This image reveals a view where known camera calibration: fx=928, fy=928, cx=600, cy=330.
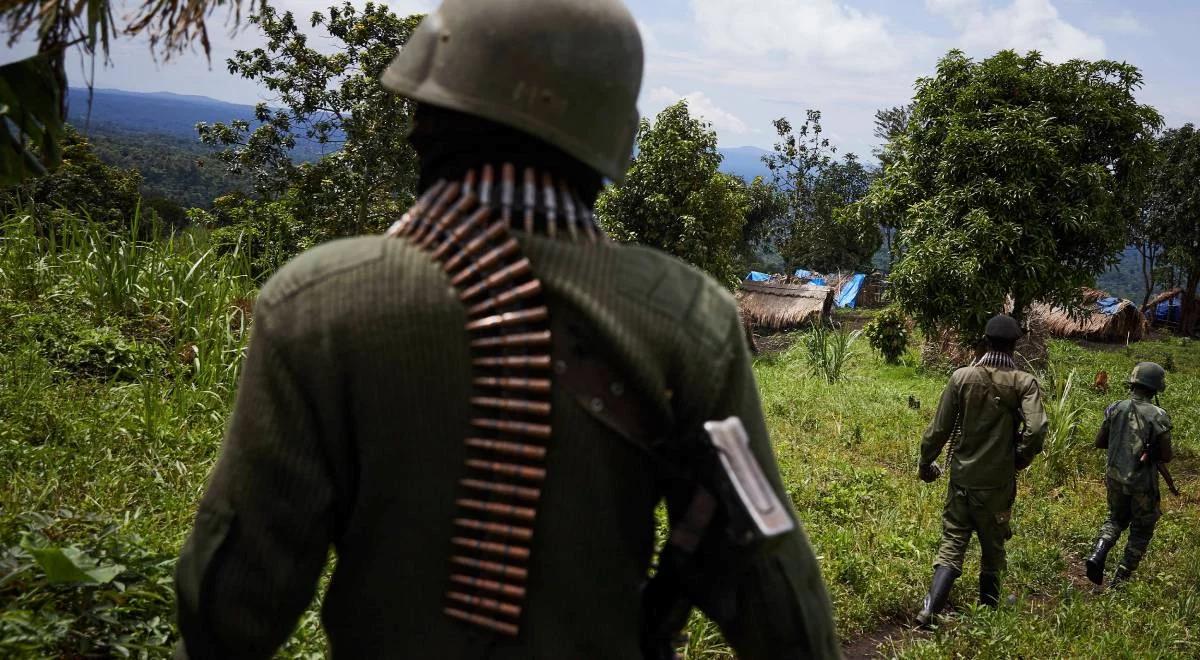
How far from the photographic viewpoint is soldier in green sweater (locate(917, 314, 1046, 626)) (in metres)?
5.36

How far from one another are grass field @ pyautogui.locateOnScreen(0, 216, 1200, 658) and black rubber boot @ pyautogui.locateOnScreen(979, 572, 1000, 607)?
158mm

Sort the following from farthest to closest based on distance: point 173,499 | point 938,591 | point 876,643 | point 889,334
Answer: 1. point 889,334
2. point 938,591
3. point 876,643
4. point 173,499

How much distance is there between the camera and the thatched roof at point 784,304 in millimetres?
24703

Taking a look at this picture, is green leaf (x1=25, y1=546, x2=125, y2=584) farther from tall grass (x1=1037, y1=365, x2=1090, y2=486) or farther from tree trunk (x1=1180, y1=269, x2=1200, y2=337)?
tree trunk (x1=1180, y1=269, x2=1200, y2=337)

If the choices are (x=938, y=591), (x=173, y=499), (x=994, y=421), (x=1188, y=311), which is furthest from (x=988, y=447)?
(x=1188, y=311)

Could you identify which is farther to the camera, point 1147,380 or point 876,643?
point 1147,380

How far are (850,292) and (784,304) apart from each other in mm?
7687

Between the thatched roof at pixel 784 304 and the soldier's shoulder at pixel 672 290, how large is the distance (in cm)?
2325

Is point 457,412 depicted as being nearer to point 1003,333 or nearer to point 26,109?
point 26,109

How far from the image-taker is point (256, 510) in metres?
1.24

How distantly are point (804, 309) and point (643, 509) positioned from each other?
2401 centimetres

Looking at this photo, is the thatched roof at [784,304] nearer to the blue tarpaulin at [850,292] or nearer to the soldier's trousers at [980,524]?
the blue tarpaulin at [850,292]

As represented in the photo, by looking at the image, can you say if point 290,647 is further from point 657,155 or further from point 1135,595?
point 657,155

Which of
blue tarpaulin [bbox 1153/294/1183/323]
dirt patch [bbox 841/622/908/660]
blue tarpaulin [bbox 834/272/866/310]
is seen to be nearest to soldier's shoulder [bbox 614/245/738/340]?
dirt patch [bbox 841/622/908/660]
